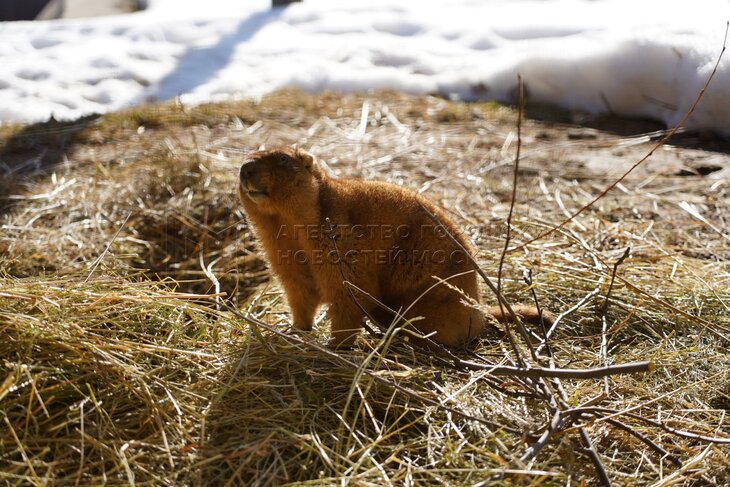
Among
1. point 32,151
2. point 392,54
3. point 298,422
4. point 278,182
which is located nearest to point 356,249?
point 278,182

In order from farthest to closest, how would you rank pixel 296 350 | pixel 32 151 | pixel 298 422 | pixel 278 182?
pixel 32 151, pixel 278 182, pixel 296 350, pixel 298 422

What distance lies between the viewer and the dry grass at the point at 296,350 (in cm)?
258

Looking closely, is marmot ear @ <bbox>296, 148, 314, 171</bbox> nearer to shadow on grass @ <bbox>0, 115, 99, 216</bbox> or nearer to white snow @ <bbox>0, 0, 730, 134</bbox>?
shadow on grass @ <bbox>0, 115, 99, 216</bbox>

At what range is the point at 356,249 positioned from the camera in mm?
3473

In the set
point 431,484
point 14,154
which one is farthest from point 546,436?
point 14,154

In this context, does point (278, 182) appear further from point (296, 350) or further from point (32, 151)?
point (32, 151)

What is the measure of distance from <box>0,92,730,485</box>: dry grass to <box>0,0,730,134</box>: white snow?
2.04 m

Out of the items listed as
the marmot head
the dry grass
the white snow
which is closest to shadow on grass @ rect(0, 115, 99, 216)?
the dry grass

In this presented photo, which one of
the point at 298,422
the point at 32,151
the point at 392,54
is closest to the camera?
the point at 298,422

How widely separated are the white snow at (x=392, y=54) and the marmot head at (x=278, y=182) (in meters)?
4.78

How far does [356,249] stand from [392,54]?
652 centimetres

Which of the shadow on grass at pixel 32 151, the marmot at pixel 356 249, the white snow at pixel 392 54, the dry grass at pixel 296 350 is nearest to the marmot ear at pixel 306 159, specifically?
the marmot at pixel 356 249

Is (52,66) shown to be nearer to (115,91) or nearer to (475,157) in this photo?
(115,91)

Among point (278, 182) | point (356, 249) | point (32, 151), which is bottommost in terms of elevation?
point (32, 151)
